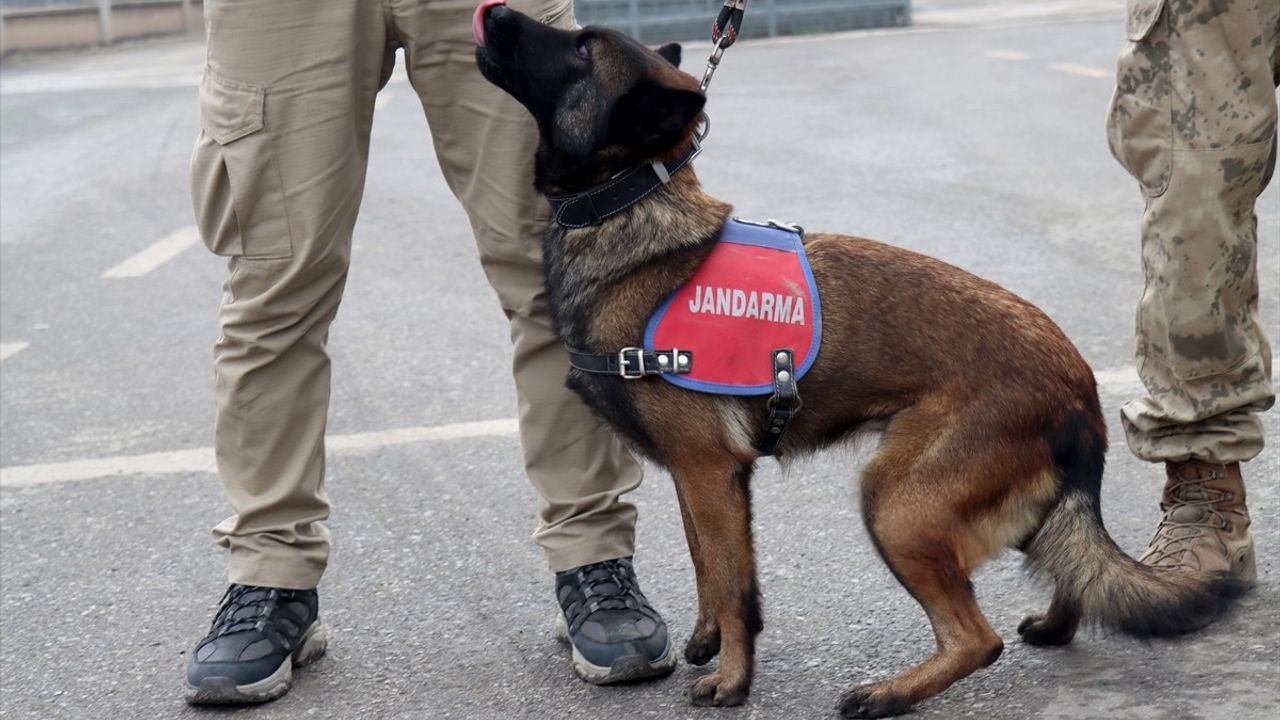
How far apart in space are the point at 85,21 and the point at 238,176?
77.8 ft

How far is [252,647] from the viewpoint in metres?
2.96

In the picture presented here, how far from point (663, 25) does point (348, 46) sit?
14085 millimetres

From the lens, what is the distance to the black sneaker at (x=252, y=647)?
9.62ft

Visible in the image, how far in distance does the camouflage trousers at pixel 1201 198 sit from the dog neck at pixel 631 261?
96cm

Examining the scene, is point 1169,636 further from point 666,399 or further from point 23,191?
point 23,191

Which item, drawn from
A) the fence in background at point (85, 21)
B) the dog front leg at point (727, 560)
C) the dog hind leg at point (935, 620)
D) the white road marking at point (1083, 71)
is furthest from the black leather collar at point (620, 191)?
the fence in background at point (85, 21)

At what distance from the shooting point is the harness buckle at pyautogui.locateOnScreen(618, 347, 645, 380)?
2.77 m

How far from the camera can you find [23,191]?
9.73m

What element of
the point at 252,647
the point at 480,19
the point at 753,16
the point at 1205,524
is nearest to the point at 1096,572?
the point at 1205,524

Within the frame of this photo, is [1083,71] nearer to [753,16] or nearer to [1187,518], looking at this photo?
[753,16]

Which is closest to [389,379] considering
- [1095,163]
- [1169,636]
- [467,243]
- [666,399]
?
[467,243]

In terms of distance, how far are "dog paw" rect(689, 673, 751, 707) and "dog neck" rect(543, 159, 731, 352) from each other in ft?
2.19

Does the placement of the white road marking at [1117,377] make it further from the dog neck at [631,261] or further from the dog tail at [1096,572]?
the dog neck at [631,261]

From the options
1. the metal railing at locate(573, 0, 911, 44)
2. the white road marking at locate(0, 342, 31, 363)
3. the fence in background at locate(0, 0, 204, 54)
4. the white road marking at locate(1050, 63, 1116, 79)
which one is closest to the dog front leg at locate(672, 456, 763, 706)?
the white road marking at locate(0, 342, 31, 363)
